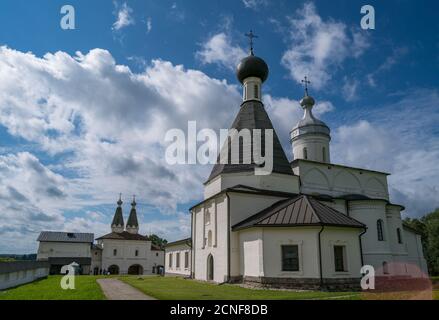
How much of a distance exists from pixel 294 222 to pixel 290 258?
1693 mm

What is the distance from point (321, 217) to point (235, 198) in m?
5.34

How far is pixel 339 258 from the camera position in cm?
1620

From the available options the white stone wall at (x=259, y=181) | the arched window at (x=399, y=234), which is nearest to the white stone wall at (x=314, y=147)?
the arched window at (x=399, y=234)

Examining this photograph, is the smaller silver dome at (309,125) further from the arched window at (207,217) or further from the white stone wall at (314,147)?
the arched window at (207,217)

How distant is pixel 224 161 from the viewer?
22.4 meters

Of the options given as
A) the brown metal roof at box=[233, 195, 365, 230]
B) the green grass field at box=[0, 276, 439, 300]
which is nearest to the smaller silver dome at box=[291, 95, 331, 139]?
the brown metal roof at box=[233, 195, 365, 230]

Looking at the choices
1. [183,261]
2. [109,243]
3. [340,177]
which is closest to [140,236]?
[109,243]

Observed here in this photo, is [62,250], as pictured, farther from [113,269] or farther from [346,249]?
[346,249]

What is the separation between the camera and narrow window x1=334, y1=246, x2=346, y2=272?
16000 mm

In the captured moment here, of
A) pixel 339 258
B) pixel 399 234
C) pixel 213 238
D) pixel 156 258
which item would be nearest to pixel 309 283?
pixel 339 258

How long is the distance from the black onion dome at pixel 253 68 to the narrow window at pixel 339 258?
1494cm
